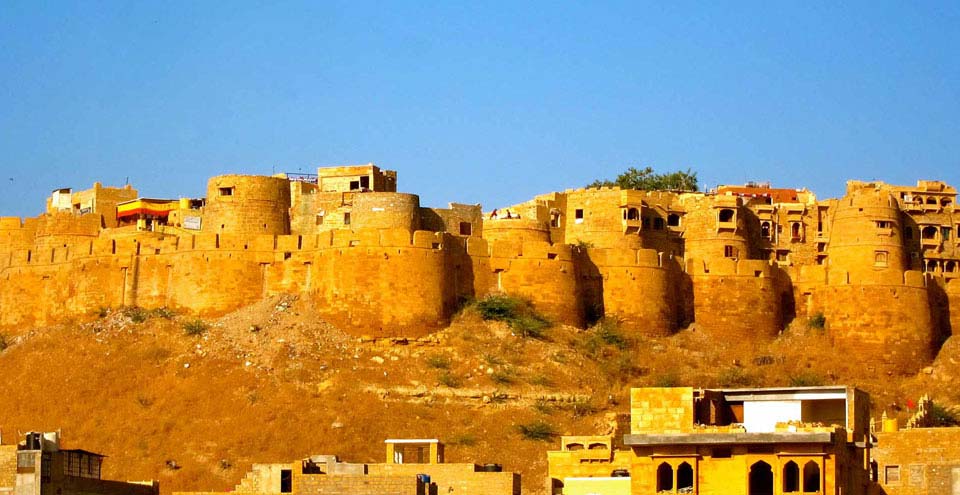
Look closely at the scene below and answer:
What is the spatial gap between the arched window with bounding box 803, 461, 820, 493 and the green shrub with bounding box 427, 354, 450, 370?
2221cm

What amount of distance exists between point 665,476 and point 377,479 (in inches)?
195

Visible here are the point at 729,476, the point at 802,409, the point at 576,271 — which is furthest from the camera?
the point at 576,271

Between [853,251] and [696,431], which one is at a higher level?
[853,251]

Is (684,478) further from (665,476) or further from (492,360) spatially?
(492,360)

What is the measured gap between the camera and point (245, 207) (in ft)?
214

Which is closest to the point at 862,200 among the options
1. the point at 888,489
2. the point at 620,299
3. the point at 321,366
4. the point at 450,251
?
the point at 620,299

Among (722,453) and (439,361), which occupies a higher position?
(439,361)

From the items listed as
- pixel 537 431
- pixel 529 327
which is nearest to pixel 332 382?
pixel 537 431

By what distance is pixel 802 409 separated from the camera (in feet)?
138

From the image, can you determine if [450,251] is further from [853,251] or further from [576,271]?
[853,251]

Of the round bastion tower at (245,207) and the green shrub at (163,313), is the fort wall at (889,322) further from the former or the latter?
the green shrub at (163,313)

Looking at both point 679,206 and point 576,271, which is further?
point 679,206

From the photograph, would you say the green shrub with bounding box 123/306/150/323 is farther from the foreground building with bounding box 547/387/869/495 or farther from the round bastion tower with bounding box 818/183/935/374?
the foreground building with bounding box 547/387/869/495

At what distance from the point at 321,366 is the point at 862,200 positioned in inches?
662
